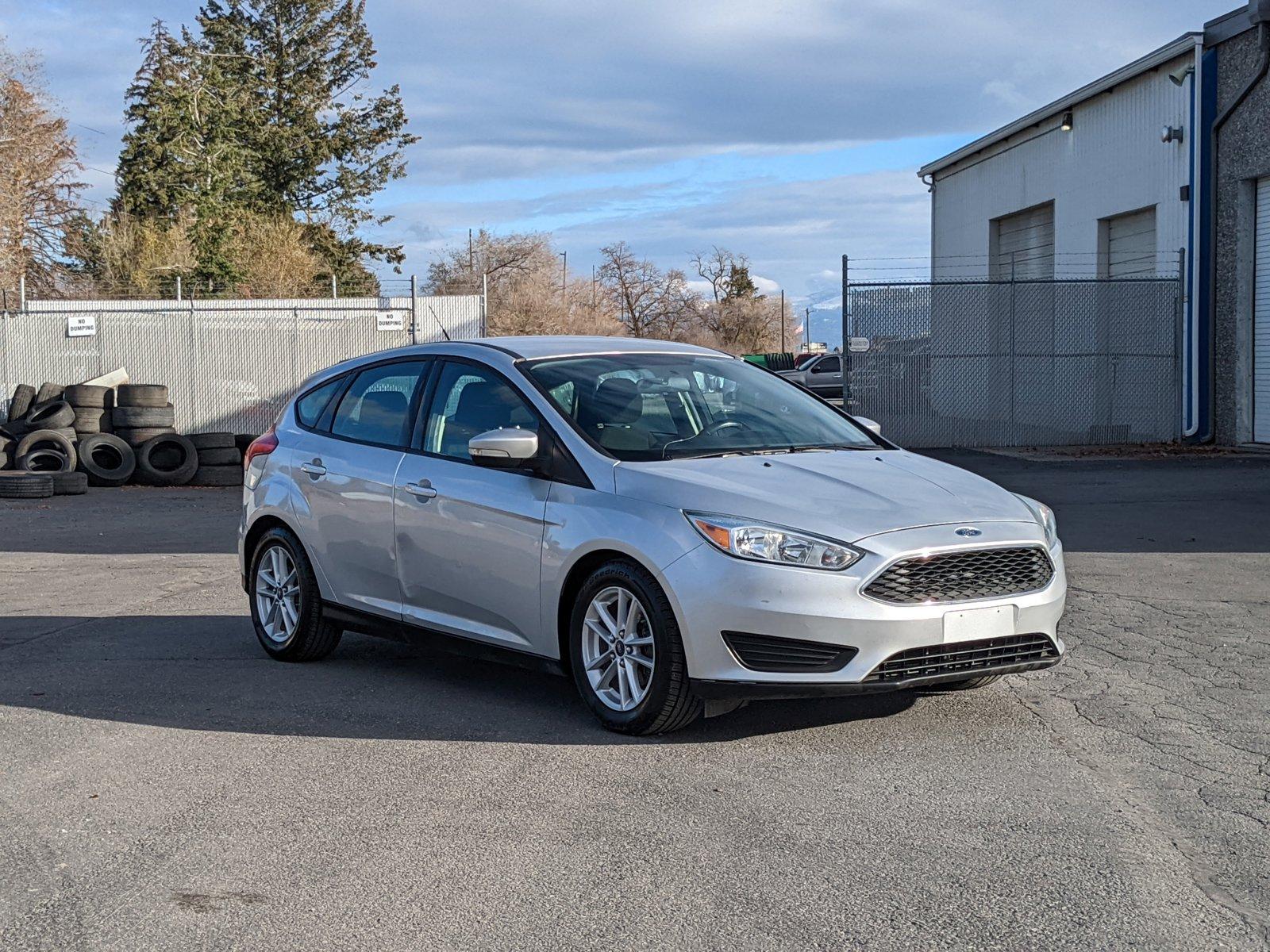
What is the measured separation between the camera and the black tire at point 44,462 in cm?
1936

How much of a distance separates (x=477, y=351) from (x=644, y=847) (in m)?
3.16

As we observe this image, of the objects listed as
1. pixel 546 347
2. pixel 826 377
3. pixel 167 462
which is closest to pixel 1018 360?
pixel 167 462

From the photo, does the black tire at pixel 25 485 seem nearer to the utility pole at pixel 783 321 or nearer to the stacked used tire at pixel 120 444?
the stacked used tire at pixel 120 444

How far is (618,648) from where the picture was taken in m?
5.75

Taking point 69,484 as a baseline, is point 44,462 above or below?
above

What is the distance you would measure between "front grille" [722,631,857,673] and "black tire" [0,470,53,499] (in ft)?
49.2

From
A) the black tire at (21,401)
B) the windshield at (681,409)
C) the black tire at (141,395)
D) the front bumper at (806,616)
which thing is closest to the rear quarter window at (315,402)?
the windshield at (681,409)

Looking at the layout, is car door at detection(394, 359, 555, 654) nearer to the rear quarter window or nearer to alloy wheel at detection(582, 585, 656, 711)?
alloy wheel at detection(582, 585, 656, 711)

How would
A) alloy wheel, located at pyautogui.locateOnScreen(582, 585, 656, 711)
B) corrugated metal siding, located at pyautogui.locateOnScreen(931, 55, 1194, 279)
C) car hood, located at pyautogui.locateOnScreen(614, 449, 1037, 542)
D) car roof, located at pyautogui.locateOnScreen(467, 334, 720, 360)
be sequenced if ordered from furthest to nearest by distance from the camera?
corrugated metal siding, located at pyautogui.locateOnScreen(931, 55, 1194, 279), car roof, located at pyautogui.locateOnScreen(467, 334, 720, 360), alloy wheel, located at pyautogui.locateOnScreen(582, 585, 656, 711), car hood, located at pyautogui.locateOnScreen(614, 449, 1037, 542)

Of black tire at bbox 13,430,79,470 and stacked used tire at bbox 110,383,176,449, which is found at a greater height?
stacked used tire at bbox 110,383,176,449

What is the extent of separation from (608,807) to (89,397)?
1741 centimetres

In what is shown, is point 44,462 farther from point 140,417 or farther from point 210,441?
point 210,441

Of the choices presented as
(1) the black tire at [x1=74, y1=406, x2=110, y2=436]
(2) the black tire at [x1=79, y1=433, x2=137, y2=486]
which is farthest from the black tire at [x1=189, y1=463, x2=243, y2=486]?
(1) the black tire at [x1=74, y1=406, x2=110, y2=436]

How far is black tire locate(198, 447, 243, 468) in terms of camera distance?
780 inches
